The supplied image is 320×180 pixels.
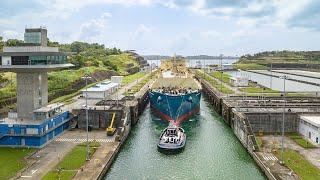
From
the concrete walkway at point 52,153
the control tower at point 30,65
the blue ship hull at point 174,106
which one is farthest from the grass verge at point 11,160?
the blue ship hull at point 174,106

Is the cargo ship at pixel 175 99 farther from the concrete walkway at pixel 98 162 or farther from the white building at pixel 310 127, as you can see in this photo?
the white building at pixel 310 127

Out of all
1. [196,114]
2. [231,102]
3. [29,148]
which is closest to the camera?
[29,148]

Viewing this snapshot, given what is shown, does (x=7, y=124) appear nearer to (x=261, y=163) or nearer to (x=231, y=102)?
(x=261, y=163)

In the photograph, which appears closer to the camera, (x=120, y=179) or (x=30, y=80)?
(x=120, y=179)

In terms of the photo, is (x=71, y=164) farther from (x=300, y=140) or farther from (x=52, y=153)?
(x=300, y=140)

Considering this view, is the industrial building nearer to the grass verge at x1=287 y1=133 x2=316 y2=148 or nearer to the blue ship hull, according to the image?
the blue ship hull

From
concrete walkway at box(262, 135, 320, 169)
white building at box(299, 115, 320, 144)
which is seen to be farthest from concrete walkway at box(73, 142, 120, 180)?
white building at box(299, 115, 320, 144)

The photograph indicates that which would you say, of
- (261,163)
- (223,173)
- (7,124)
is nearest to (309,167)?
(261,163)

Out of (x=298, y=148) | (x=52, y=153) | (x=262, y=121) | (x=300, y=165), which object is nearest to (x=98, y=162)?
(x=52, y=153)
